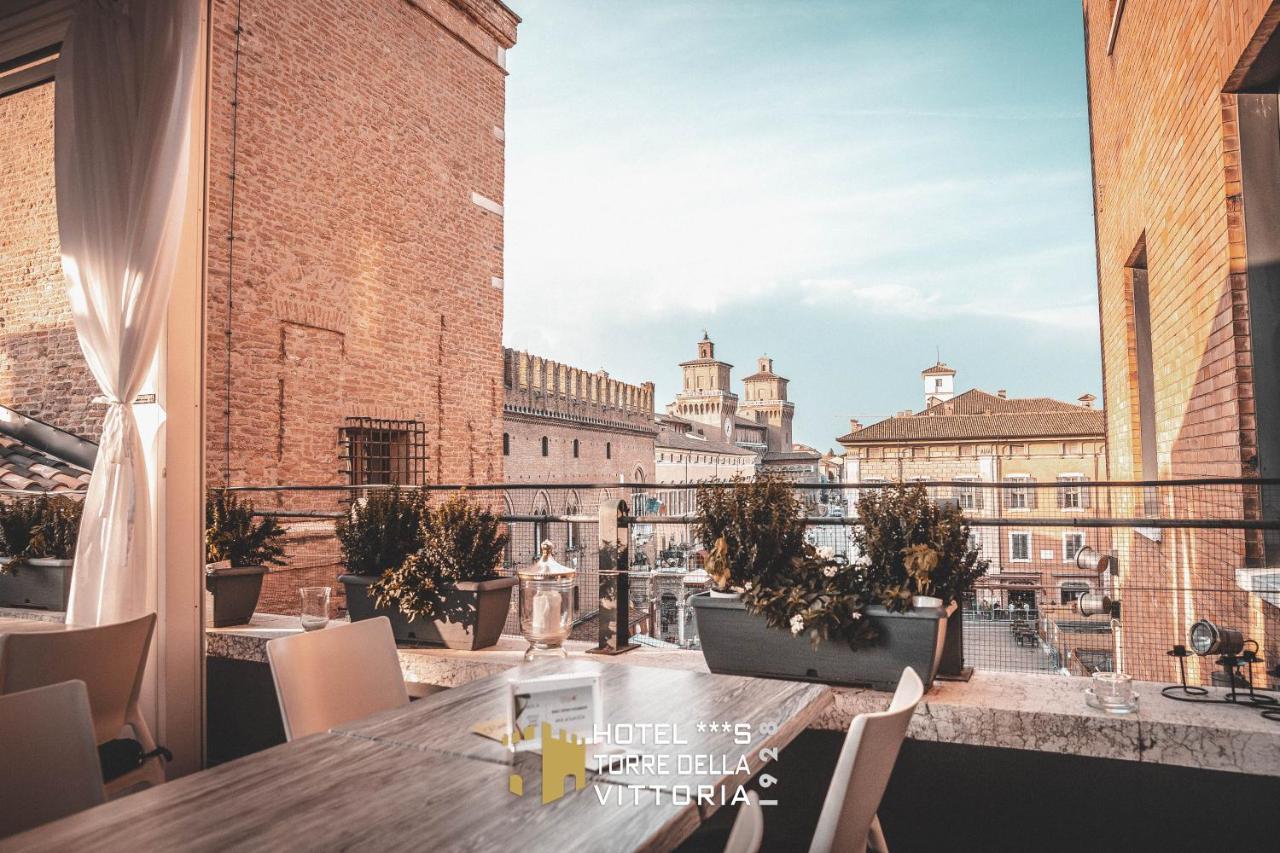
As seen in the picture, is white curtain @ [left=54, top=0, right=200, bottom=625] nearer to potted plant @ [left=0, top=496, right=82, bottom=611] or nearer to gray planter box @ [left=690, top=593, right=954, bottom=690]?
potted plant @ [left=0, top=496, right=82, bottom=611]

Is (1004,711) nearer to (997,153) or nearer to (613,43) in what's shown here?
(613,43)

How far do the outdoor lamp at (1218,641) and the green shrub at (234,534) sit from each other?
3702mm

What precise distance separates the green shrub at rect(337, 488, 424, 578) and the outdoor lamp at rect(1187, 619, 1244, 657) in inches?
110

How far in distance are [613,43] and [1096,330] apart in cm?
898

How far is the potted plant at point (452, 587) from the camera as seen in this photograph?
3301 millimetres

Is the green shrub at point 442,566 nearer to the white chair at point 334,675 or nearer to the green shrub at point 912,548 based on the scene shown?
the white chair at point 334,675

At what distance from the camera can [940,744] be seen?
7.89ft

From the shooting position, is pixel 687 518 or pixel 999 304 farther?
pixel 999 304

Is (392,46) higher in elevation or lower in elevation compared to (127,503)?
higher

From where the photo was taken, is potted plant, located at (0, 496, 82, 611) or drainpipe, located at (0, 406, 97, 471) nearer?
potted plant, located at (0, 496, 82, 611)

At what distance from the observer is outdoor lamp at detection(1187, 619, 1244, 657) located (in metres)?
2.22

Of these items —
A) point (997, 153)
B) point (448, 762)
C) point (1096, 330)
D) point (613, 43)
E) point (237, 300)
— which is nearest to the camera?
point (448, 762)

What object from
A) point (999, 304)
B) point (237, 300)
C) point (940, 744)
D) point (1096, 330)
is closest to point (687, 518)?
point (940, 744)

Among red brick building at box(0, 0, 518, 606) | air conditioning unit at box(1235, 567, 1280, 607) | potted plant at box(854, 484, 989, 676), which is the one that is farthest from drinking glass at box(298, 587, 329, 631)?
red brick building at box(0, 0, 518, 606)
